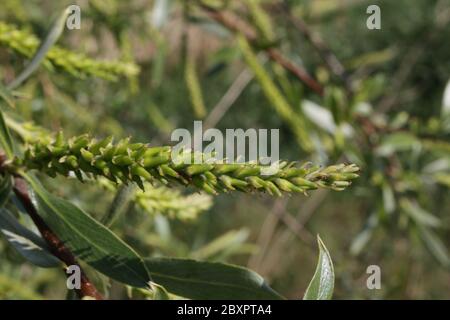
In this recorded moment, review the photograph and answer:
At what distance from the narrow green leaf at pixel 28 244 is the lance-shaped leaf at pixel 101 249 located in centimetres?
3

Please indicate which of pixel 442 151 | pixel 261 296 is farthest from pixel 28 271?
pixel 261 296

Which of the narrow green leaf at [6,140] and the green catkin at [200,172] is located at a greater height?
the narrow green leaf at [6,140]

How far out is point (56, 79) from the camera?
154 cm

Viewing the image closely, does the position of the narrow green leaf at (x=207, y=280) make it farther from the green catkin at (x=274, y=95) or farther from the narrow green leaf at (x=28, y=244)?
the green catkin at (x=274, y=95)

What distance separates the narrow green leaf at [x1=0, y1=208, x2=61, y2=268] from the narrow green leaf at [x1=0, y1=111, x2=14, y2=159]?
76 millimetres

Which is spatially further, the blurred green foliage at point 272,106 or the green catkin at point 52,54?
the blurred green foliage at point 272,106

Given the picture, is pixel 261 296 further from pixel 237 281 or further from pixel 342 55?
→ pixel 342 55

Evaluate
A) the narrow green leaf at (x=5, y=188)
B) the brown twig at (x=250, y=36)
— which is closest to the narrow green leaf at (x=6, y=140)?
the narrow green leaf at (x=5, y=188)

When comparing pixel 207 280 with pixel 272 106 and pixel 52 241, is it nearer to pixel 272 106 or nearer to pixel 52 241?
pixel 52 241

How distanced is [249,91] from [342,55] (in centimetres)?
39

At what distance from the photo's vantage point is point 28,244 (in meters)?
0.73

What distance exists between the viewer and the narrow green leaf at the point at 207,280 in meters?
0.72

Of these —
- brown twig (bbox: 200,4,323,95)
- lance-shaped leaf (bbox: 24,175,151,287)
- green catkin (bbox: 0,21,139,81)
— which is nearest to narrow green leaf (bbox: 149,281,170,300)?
lance-shaped leaf (bbox: 24,175,151,287)

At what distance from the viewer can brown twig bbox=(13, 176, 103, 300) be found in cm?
68
